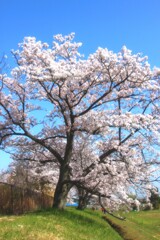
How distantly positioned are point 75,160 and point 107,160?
445 cm

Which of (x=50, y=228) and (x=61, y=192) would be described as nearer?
(x=50, y=228)

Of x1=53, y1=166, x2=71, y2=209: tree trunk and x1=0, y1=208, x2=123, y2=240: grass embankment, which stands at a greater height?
x1=53, y1=166, x2=71, y2=209: tree trunk

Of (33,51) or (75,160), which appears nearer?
(33,51)

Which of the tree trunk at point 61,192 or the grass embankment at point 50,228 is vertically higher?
the tree trunk at point 61,192

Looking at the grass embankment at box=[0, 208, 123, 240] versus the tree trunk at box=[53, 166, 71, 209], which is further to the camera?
→ the tree trunk at box=[53, 166, 71, 209]

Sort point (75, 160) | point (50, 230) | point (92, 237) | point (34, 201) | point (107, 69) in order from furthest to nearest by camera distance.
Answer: point (34, 201) → point (75, 160) → point (107, 69) → point (92, 237) → point (50, 230)

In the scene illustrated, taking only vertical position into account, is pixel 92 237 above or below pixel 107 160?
below

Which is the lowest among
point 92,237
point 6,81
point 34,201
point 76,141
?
point 92,237

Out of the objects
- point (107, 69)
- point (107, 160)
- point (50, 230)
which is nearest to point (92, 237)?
point (50, 230)

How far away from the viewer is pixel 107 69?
20.4 m

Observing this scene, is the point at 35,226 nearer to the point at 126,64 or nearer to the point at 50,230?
the point at 50,230

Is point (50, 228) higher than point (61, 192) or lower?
lower

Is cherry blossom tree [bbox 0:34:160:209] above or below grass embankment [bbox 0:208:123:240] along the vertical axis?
above

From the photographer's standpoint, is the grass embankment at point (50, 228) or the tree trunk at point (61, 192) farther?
the tree trunk at point (61, 192)
